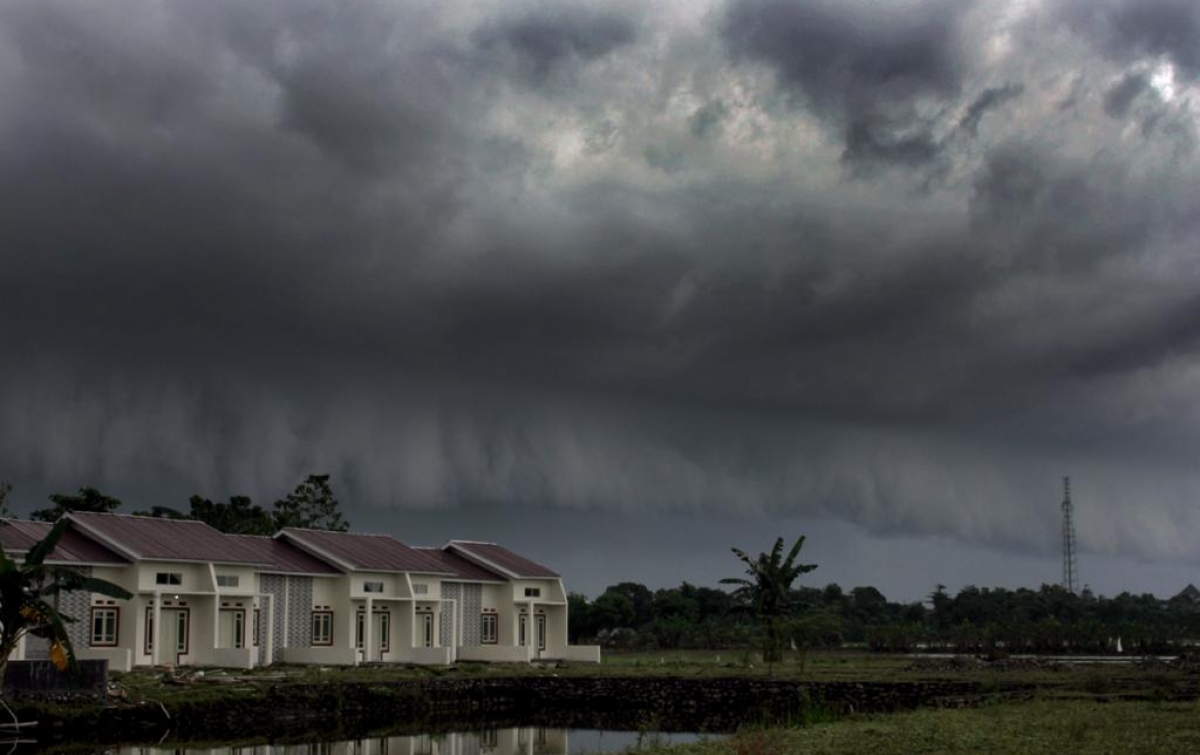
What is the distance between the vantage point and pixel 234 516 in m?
74.6

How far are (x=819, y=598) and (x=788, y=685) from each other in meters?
62.7

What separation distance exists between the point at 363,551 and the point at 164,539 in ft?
32.3

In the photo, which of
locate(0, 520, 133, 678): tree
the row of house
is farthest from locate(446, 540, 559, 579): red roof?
locate(0, 520, 133, 678): tree

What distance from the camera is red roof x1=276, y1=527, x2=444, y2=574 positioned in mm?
50156

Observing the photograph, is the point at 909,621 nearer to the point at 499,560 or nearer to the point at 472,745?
the point at 499,560

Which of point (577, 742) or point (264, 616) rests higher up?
point (264, 616)

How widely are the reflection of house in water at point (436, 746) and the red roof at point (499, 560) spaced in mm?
19657

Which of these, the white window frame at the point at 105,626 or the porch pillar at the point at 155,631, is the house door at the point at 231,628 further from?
the white window frame at the point at 105,626

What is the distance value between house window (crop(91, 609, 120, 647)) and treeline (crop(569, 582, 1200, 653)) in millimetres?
26283

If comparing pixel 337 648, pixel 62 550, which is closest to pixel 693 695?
pixel 337 648

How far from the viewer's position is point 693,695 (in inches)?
1703

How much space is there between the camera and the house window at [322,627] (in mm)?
48625

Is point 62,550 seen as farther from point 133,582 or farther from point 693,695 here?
point 693,695

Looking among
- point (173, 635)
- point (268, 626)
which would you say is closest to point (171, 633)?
point (173, 635)
